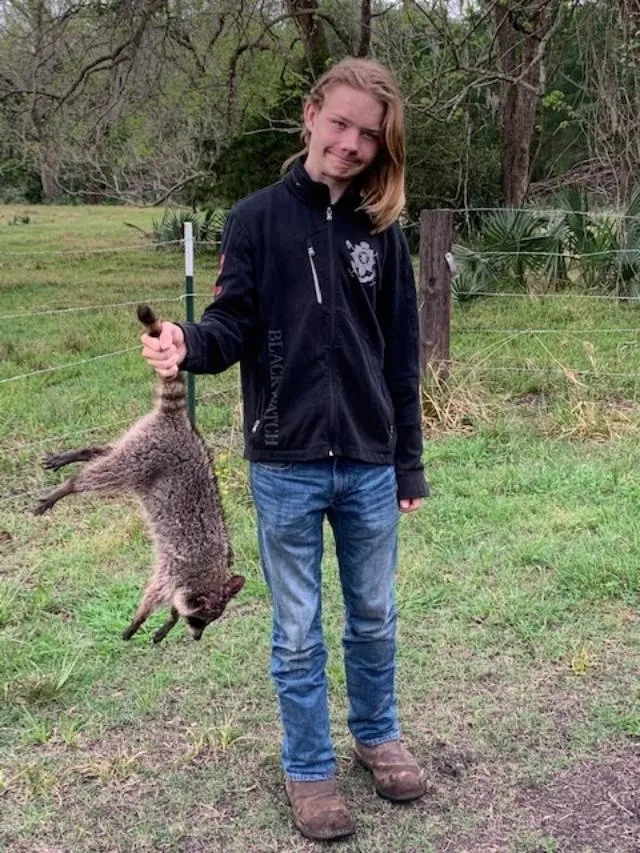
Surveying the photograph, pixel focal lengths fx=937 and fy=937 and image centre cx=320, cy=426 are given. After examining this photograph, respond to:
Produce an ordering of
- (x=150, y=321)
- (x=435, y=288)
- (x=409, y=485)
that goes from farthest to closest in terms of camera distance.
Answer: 1. (x=435, y=288)
2. (x=409, y=485)
3. (x=150, y=321)

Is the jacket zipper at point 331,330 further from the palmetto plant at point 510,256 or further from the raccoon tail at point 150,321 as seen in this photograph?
the palmetto plant at point 510,256

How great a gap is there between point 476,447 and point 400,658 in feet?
8.59

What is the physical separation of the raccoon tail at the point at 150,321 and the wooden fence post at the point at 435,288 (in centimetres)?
416

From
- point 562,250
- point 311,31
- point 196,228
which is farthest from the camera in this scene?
point 196,228

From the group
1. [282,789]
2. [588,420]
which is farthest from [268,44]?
[282,789]

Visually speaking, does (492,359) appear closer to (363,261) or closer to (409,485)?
(409,485)

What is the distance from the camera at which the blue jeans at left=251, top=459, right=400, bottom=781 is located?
241cm

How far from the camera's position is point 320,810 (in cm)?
256

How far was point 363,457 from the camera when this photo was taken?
2.40 m

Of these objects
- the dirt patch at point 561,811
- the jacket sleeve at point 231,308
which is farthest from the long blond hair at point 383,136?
the dirt patch at point 561,811

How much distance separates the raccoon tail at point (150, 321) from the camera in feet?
6.87

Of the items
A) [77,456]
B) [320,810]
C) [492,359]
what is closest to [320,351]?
[77,456]

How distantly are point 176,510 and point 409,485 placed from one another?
0.71m

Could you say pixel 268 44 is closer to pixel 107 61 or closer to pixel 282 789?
pixel 107 61
